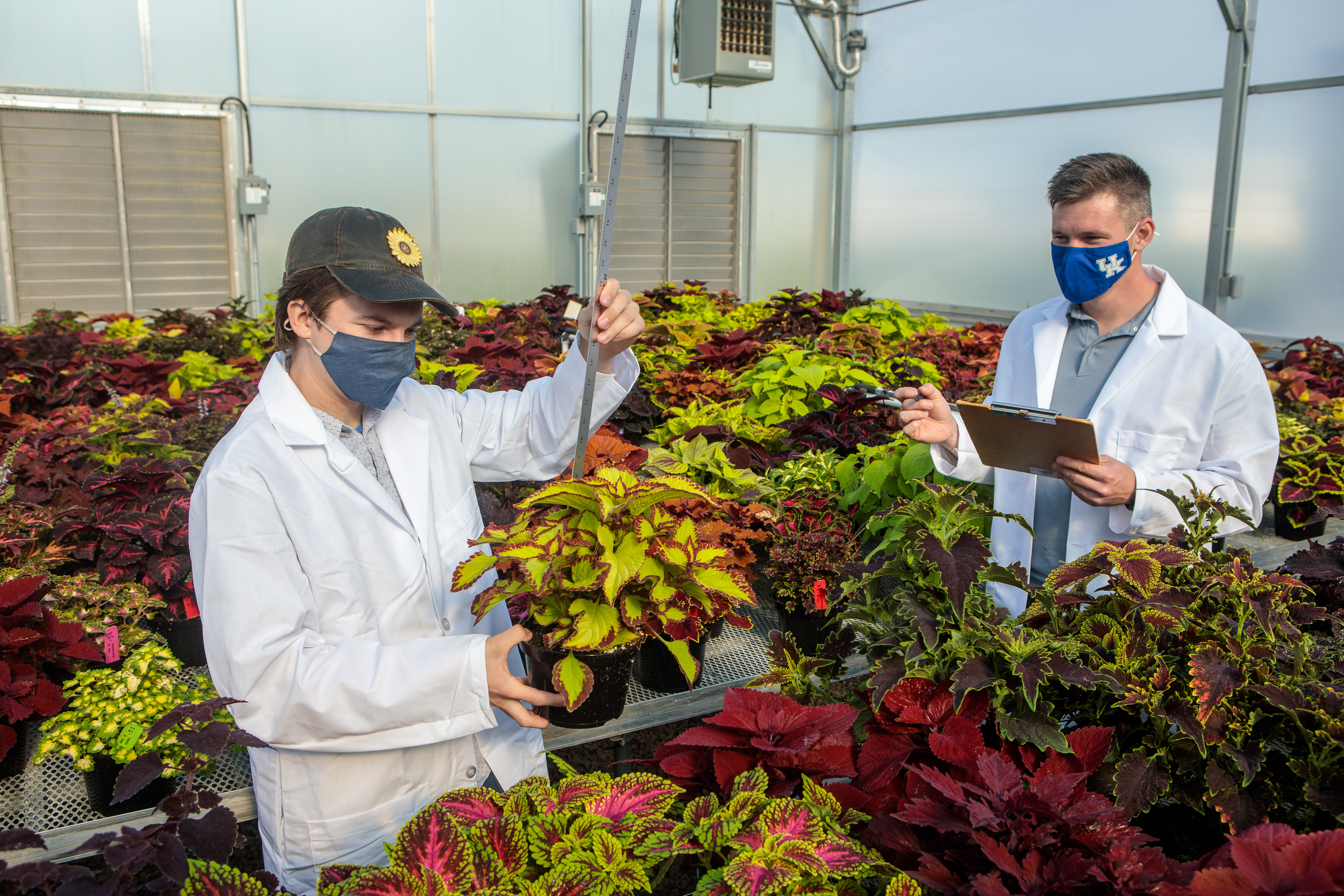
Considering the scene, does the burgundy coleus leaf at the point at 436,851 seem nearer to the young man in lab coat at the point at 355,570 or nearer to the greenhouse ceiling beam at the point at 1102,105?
the young man in lab coat at the point at 355,570

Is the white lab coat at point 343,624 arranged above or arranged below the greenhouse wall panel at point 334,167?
below

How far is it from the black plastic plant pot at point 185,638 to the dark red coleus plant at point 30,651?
30 cm

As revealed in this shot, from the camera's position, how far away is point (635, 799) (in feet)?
3.97

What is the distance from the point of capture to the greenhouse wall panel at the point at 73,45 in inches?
290

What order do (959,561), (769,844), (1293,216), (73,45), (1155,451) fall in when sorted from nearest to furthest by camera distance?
(769,844)
(959,561)
(1155,451)
(1293,216)
(73,45)

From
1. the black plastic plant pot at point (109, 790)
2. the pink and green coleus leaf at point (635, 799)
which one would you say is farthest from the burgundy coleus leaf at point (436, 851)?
the black plastic plant pot at point (109, 790)

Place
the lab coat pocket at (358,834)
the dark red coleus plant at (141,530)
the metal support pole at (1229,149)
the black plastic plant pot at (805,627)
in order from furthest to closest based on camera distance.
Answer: the metal support pole at (1229,149) < the dark red coleus plant at (141,530) < the black plastic plant pot at (805,627) < the lab coat pocket at (358,834)

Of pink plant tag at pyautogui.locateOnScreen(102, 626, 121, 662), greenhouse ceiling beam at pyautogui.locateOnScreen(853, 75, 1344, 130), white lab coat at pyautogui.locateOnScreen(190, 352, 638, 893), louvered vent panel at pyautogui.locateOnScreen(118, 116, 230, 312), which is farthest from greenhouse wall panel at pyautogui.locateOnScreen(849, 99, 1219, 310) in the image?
pink plant tag at pyautogui.locateOnScreen(102, 626, 121, 662)

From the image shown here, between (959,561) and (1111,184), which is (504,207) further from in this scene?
(959,561)

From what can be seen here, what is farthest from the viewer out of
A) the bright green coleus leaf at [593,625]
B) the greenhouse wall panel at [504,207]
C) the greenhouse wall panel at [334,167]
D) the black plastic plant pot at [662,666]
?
the greenhouse wall panel at [504,207]

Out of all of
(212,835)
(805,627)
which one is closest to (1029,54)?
(805,627)

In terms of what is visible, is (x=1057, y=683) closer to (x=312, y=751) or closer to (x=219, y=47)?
(x=312, y=751)

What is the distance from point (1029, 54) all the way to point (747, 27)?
8.90 feet

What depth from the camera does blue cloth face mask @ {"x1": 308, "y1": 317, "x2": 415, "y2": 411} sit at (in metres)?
1.75
